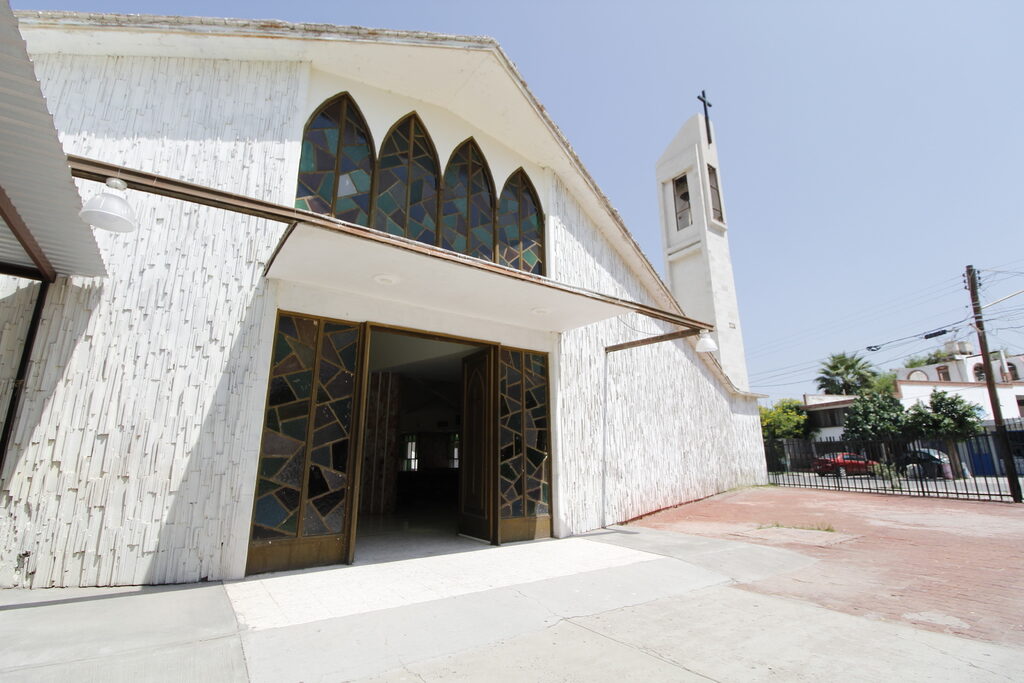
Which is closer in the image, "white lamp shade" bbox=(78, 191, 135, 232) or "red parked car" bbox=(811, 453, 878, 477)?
"white lamp shade" bbox=(78, 191, 135, 232)

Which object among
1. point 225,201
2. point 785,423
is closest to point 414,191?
point 225,201

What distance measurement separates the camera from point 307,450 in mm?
5551

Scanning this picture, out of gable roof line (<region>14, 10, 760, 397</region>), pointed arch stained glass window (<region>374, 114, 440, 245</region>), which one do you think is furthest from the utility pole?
pointed arch stained glass window (<region>374, 114, 440, 245</region>)

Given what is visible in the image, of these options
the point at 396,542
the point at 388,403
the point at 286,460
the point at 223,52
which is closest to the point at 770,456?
the point at 388,403

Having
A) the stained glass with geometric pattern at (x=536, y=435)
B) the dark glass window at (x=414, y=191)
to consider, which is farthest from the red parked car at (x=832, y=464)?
the dark glass window at (x=414, y=191)

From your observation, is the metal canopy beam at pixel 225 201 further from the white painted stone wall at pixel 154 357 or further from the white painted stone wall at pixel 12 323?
the white painted stone wall at pixel 12 323

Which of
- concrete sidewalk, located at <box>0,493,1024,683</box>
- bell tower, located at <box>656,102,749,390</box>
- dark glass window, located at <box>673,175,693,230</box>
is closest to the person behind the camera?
concrete sidewalk, located at <box>0,493,1024,683</box>

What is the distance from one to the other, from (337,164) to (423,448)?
10.2 meters

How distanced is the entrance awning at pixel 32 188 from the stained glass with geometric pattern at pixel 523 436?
525cm

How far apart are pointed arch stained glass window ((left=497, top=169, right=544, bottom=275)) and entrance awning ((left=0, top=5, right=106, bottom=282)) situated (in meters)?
5.30

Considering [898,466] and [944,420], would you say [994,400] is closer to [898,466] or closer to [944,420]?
[898,466]

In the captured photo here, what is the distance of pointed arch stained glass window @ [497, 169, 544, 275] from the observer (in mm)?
8211

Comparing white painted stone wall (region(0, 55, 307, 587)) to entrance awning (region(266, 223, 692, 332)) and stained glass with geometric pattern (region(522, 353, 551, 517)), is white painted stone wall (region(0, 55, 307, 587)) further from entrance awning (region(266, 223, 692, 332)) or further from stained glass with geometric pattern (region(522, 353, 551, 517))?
stained glass with geometric pattern (region(522, 353, 551, 517))

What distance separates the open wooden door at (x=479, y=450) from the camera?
7.30 meters
